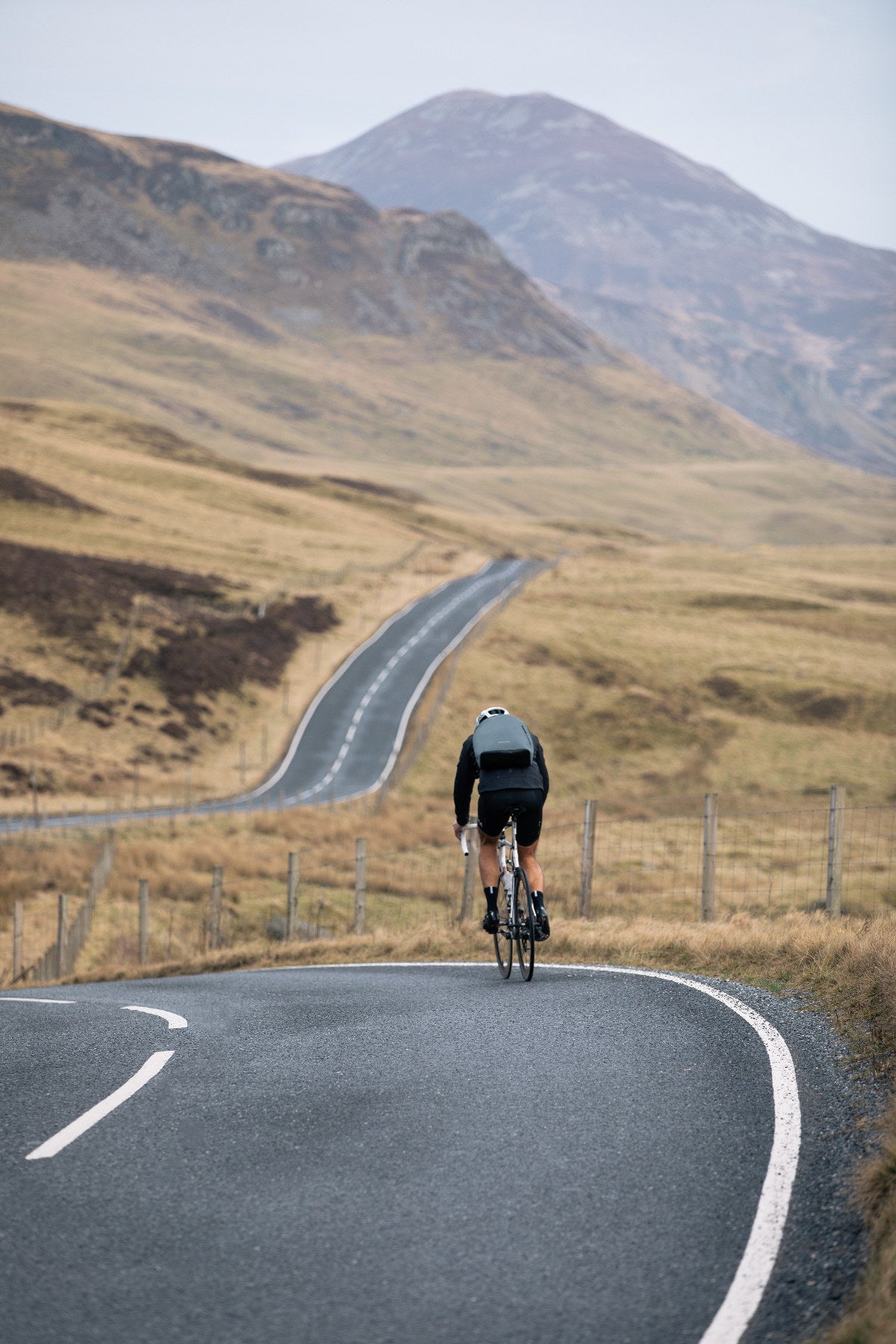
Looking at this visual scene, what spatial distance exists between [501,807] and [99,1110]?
14.9 ft

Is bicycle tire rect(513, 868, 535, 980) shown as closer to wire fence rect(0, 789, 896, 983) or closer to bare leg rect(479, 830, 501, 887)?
bare leg rect(479, 830, 501, 887)

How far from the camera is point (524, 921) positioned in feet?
33.9

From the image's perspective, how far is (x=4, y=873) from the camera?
24734mm

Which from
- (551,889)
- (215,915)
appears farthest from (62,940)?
(551,889)

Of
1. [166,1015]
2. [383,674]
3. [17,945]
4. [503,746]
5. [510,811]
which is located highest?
[383,674]

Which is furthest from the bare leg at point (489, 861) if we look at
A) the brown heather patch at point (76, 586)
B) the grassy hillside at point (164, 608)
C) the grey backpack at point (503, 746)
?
the brown heather patch at point (76, 586)

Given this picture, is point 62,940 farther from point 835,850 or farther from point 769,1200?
point 769,1200

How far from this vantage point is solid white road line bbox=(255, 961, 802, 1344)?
395 centimetres

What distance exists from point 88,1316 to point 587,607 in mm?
69578

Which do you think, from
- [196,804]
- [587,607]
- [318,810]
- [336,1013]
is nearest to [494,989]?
[336,1013]

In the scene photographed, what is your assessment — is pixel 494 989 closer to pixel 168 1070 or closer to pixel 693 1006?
pixel 693 1006

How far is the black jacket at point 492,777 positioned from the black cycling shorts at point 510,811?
5 cm

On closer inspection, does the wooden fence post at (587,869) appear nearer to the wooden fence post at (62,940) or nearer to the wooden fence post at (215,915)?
the wooden fence post at (215,915)

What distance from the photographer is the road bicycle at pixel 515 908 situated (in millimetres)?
10227
